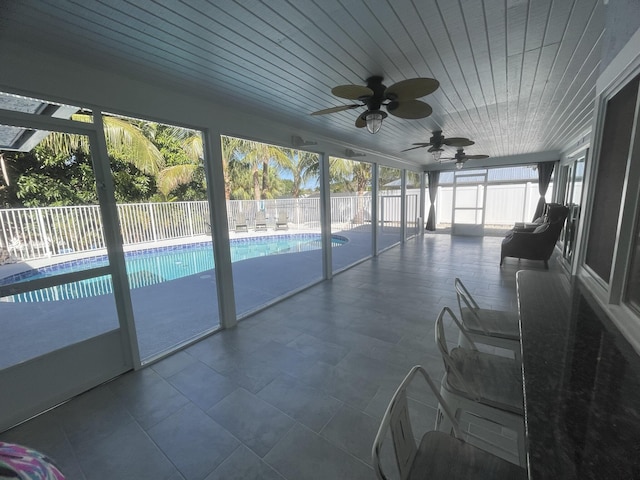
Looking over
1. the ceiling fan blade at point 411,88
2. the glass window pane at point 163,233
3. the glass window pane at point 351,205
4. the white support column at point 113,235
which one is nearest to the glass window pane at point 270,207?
the glass window pane at point 351,205

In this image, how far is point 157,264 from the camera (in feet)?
21.0

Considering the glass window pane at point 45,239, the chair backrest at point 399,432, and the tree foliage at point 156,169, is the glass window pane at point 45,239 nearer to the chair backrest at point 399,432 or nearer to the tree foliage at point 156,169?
the tree foliage at point 156,169

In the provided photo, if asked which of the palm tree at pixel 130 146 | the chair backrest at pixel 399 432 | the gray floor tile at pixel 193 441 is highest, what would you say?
the palm tree at pixel 130 146

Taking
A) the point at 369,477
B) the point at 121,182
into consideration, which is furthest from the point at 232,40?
the point at 121,182

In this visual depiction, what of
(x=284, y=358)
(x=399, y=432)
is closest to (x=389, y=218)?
(x=284, y=358)

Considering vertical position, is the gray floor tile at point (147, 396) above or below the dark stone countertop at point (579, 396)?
below

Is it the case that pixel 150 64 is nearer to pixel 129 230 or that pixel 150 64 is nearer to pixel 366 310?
pixel 366 310

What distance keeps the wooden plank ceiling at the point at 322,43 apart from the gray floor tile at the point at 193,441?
2.29m

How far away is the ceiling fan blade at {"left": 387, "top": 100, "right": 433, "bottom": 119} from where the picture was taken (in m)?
2.03

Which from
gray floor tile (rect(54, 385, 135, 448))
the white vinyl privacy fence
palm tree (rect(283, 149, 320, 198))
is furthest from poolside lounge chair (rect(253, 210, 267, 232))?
gray floor tile (rect(54, 385, 135, 448))

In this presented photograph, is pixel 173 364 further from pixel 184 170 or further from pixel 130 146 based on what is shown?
pixel 184 170

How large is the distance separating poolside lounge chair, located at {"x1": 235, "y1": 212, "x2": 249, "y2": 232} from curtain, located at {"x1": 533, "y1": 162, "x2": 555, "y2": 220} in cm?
884

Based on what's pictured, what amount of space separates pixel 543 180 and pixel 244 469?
924 centimetres

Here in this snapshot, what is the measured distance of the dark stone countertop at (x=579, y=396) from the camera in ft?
1.67
